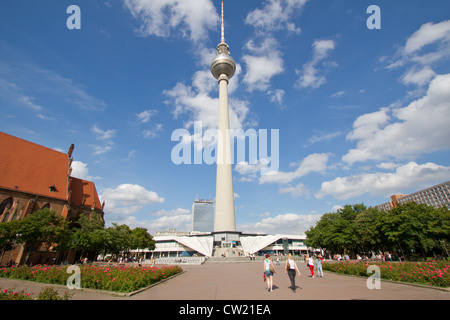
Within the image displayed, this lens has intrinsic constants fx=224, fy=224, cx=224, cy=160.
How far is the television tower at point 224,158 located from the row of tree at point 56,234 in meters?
25.3

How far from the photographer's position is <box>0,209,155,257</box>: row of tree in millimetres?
29906

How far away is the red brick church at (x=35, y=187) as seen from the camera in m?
36.9

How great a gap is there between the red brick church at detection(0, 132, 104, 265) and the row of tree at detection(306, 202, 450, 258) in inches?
1972

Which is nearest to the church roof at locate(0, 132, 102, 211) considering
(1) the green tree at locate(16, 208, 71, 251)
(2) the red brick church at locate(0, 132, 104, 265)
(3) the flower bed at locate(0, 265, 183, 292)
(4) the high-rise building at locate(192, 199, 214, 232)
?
(2) the red brick church at locate(0, 132, 104, 265)

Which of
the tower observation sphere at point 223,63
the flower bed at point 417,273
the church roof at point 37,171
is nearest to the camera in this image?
the flower bed at point 417,273

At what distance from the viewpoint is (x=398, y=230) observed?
32.7 meters

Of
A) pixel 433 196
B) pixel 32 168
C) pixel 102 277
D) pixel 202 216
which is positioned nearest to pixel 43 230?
pixel 32 168

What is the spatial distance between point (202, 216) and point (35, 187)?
118 metres

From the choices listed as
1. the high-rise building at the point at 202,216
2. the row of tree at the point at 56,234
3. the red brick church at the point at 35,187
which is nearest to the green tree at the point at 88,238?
the row of tree at the point at 56,234

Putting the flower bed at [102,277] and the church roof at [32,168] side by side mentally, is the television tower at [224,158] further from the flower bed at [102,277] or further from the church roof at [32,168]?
the flower bed at [102,277]

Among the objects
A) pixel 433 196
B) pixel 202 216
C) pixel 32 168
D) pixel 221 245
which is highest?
pixel 433 196

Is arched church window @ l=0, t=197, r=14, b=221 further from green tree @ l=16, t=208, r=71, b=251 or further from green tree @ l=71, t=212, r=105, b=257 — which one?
green tree @ l=71, t=212, r=105, b=257

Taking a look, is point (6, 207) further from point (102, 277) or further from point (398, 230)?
point (398, 230)
